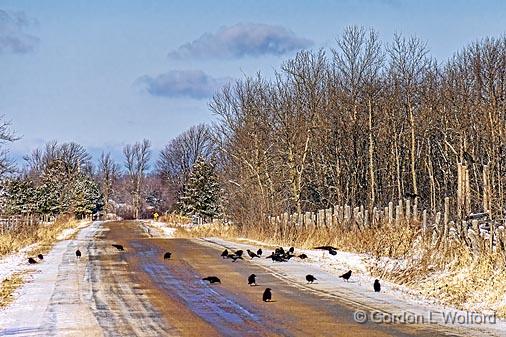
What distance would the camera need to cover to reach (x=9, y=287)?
51.1ft

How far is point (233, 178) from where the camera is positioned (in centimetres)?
5400

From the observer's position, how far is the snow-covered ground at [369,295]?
11023mm

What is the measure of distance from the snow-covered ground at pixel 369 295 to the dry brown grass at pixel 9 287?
613 centimetres

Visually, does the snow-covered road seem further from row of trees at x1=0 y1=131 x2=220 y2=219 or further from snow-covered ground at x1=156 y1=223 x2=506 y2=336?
row of trees at x1=0 y1=131 x2=220 y2=219

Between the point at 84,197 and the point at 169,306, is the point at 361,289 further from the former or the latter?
the point at 84,197

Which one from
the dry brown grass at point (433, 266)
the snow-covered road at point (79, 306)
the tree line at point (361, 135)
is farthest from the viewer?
the tree line at point (361, 135)

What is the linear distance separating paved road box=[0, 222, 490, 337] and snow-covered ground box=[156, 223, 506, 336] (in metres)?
0.38

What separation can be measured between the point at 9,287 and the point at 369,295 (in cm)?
772

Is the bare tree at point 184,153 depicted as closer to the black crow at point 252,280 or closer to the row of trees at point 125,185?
the row of trees at point 125,185

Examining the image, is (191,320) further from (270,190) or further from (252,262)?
(270,190)

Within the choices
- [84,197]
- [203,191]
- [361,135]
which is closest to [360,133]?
[361,135]

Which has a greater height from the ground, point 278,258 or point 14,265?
point 278,258

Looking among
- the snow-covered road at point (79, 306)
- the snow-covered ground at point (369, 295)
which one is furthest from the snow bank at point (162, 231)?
the snow-covered road at point (79, 306)

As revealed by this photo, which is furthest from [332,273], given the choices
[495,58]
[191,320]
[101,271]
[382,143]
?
[382,143]
